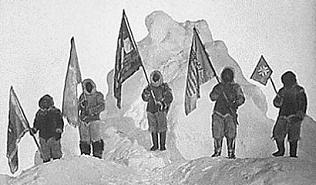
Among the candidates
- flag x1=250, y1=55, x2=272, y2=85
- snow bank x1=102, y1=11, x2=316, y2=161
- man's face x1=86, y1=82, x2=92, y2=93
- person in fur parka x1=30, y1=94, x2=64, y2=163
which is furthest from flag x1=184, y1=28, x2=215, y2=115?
person in fur parka x1=30, y1=94, x2=64, y2=163

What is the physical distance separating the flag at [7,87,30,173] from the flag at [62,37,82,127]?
0.21 metres

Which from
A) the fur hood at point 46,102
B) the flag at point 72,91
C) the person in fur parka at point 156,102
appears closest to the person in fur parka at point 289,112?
the person in fur parka at point 156,102

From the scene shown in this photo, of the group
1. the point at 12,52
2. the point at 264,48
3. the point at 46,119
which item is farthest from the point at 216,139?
the point at 12,52

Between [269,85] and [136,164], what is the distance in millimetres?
720

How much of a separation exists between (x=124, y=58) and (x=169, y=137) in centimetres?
43

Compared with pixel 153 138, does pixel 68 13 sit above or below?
above

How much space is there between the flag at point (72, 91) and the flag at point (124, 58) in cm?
19

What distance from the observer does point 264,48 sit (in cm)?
284

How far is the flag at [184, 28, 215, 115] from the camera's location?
2.87m

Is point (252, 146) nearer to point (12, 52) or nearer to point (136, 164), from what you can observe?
point (136, 164)

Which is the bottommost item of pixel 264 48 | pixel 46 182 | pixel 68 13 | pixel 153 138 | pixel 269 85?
pixel 46 182

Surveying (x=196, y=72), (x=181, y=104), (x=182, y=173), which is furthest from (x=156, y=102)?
(x=182, y=173)

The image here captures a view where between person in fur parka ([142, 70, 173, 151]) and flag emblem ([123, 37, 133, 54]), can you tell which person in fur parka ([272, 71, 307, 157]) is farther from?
flag emblem ([123, 37, 133, 54])

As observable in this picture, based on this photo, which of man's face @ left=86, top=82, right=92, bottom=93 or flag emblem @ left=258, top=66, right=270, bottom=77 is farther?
man's face @ left=86, top=82, right=92, bottom=93
